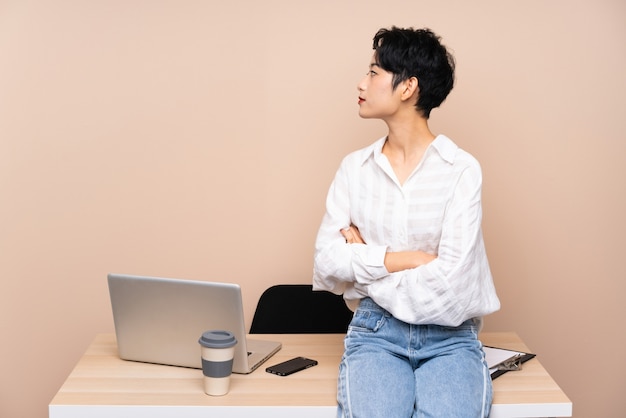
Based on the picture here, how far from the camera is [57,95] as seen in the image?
342cm

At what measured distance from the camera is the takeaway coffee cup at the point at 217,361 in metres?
2.21

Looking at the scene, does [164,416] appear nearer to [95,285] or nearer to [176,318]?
[176,318]

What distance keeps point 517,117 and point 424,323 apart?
143cm

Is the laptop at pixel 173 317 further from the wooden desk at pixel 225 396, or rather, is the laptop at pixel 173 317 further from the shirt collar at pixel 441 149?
the shirt collar at pixel 441 149

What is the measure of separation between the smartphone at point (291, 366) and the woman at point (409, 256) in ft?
0.44

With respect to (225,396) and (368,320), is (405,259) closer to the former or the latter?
(368,320)

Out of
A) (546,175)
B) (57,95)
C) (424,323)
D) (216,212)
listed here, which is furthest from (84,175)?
(546,175)

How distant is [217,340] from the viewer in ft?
7.34

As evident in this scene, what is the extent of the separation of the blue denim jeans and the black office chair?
69 cm

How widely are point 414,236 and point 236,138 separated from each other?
3.98ft

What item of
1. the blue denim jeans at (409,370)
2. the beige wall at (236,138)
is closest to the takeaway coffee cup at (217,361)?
the blue denim jeans at (409,370)

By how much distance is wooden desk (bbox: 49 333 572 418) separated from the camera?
7.13ft

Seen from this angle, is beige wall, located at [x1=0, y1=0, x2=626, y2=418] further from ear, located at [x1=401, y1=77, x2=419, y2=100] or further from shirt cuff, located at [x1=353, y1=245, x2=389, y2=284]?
shirt cuff, located at [x1=353, y1=245, x2=389, y2=284]

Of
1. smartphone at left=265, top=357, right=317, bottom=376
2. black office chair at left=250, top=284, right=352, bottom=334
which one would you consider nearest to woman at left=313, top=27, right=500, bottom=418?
smartphone at left=265, top=357, right=317, bottom=376
